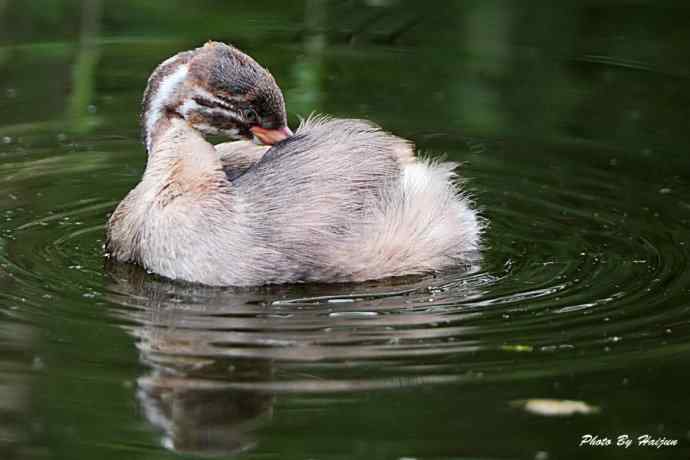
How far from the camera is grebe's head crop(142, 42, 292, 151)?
836 cm

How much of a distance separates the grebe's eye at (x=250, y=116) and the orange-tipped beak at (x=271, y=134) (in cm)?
6

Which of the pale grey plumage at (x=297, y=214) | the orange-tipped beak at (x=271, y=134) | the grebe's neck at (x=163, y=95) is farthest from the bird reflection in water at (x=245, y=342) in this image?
the orange-tipped beak at (x=271, y=134)

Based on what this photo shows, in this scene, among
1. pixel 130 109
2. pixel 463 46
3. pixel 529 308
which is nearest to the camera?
pixel 529 308

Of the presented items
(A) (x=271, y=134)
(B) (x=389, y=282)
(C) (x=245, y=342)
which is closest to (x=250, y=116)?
(A) (x=271, y=134)

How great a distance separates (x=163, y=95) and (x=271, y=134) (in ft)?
2.08

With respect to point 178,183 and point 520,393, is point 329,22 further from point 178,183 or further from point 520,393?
point 520,393

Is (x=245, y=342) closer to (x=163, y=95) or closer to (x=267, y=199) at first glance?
(x=267, y=199)

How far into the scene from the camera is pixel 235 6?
13141 millimetres

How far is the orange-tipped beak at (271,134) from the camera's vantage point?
857 centimetres

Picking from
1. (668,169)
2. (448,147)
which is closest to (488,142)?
(448,147)

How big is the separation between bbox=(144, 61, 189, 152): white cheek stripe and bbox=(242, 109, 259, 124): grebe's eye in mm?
382

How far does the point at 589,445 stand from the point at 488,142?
465cm

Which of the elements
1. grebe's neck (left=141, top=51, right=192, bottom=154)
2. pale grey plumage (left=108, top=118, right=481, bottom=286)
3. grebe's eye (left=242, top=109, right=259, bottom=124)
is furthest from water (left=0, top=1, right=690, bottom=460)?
grebe's eye (left=242, top=109, right=259, bottom=124)

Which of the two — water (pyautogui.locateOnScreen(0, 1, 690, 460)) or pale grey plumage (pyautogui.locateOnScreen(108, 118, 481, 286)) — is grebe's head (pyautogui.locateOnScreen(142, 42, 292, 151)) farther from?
water (pyautogui.locateOnScreen(0, 1, 690, 460))
